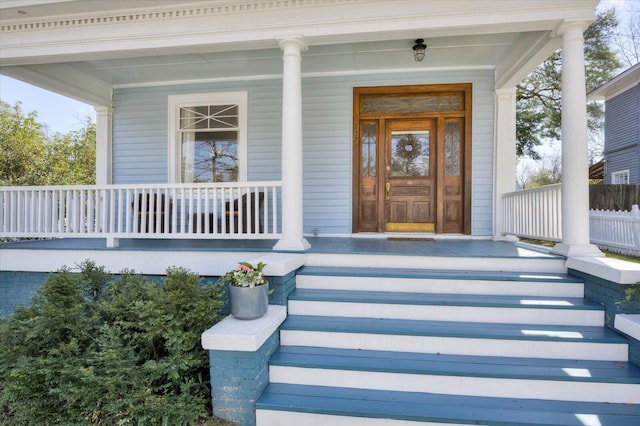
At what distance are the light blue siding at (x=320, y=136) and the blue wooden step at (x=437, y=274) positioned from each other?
224 centimetres

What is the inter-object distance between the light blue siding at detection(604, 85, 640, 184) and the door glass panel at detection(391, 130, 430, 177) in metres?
9.99

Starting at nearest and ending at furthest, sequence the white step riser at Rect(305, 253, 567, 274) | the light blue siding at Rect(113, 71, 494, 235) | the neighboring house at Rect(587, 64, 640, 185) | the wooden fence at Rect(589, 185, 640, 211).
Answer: the white step riser at Rect(305, 253, 567, 274), the light blue siding at Rect(113, 71, 494, 235), the wooden fence at Rect(589, 185, 640, 211), the neighboring house at Rect(587, 64, 640, 185)

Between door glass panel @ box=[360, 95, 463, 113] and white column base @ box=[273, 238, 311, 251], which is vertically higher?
door glass panel @ box=[360, 95, 463, 113]

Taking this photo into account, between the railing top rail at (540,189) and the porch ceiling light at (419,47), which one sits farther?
the porch ceiling light at (419,47)

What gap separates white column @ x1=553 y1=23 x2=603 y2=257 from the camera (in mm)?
3379

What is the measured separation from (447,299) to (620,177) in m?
13.3

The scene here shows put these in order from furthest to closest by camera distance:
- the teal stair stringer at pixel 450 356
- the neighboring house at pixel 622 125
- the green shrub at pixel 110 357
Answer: the neighboring house at pixel 622 125 < the green shrub at pixel 110 357 < the teal stair stringer at pixel 450 356

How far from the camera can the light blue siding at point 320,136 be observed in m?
5.56

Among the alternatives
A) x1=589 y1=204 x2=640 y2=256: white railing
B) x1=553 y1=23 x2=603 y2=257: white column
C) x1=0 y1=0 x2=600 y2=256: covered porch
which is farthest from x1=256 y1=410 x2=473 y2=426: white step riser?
x1=589 y1=204 x2=640 y2=256: white railing

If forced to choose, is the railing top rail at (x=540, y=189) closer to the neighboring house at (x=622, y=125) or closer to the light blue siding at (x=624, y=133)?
the neighboring house at (x=622, y=125)

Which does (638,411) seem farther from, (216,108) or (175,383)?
(216,108)

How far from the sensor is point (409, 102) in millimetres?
5734

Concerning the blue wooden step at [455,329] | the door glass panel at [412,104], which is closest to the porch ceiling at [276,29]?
the door glass panel at [412,104]

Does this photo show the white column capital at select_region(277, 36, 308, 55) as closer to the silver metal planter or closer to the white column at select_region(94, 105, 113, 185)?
the silver metal planter
